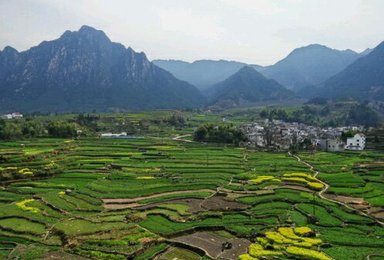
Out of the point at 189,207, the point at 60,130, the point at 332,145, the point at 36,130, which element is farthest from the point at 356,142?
the point at 36,130

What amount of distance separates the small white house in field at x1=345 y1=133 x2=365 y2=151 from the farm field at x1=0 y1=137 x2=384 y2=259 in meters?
22.0

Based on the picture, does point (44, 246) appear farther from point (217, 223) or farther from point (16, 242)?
point (217, 223)

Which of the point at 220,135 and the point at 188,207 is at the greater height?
the point at 220,135

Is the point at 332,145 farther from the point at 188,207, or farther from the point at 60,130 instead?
the point at 188,207

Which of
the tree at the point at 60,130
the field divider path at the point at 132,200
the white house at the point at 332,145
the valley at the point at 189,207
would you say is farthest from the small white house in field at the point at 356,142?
the tree at the point at 60,130

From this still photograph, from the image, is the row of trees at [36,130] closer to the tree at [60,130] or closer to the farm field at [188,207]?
the tree at [60,130]

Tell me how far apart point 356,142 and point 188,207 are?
71.0m

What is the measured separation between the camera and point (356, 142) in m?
111

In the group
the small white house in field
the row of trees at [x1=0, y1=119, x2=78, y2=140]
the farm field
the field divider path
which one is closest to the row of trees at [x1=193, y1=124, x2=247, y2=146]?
the small white house in field

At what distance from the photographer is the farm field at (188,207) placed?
39.0 metres

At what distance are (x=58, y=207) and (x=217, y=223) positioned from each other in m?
17.5

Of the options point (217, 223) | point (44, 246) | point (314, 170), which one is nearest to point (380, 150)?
point (314, 170)

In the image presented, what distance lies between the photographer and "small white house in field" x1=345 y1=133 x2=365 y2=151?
110438 mm

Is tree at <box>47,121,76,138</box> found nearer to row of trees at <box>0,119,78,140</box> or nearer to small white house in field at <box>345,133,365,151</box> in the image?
row of trees at <box>0,119,78,140</box>
